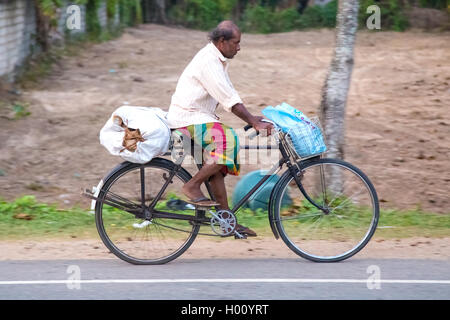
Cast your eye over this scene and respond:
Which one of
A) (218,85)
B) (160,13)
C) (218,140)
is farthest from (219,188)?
(160,13)

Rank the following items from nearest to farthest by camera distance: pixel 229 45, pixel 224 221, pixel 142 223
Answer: pixel 229 45
pixel 224 221
pixel 142 223

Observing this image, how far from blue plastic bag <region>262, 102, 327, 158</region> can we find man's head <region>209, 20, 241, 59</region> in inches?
23.7

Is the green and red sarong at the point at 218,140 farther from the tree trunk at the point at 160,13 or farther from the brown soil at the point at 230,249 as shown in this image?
the tree trunk at the point at 160,13

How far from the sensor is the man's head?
18.1 feet

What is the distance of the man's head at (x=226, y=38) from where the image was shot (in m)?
5.53

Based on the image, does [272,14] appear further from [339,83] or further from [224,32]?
[224,32]

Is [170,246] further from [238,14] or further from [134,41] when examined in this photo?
[238,14]

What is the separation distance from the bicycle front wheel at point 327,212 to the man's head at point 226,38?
1118 millimetres

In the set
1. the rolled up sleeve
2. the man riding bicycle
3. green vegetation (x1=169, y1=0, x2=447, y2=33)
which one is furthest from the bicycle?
green vegetation (x1=169, y1=0, x2=447, y2=33)

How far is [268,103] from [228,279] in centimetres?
758

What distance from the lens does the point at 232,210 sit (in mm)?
5871

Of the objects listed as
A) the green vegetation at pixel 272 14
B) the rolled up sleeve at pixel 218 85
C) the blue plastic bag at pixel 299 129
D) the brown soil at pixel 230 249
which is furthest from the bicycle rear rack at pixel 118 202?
the green vegetation at pixel 272 14
